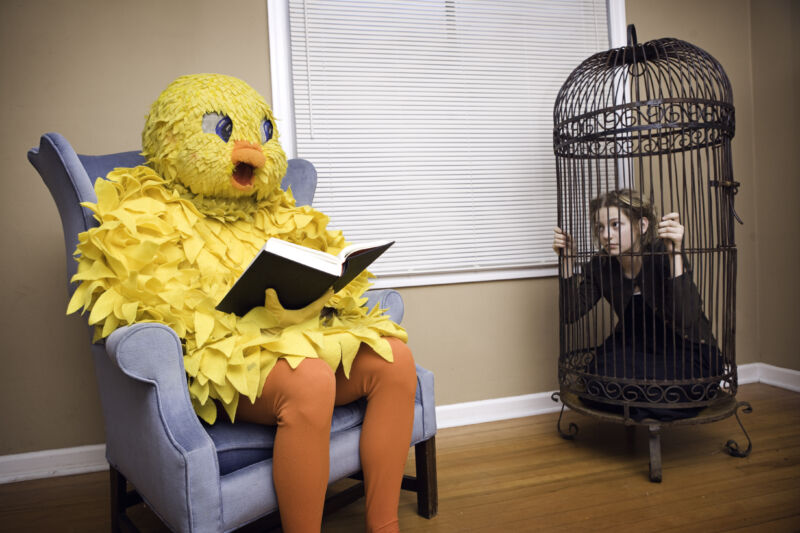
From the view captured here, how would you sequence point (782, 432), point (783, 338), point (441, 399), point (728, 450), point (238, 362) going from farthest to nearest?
point (783, 338)
point (441, 399)
point (782, 432)
point (728, 450)
point (238, 362)

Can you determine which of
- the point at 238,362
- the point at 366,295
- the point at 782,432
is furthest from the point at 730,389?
the point at 238,362

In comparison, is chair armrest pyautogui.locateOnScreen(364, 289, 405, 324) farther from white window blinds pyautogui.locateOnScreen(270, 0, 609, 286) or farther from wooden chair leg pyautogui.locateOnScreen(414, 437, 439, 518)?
white window blinds pyautogui.locateOnScreen(270, 0, 609, 286)

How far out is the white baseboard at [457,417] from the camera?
184 centimetres

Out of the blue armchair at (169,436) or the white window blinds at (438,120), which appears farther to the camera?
the white window blinds at (438,120)

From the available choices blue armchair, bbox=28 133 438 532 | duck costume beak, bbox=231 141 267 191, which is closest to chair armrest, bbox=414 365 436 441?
blue armchair, bbox=28 133 438 532

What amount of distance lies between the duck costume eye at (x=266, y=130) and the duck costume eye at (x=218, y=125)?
10 cm

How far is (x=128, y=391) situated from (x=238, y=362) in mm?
268

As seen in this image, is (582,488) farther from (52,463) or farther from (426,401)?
(52,463)

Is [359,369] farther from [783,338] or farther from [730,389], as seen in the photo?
[783,338]

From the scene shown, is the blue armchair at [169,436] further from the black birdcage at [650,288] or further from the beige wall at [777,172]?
the beige wall at [777,172]

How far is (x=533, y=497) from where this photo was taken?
155 cm

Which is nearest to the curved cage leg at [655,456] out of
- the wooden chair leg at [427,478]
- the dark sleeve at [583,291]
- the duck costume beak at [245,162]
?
the dark sleeve at [583,291]

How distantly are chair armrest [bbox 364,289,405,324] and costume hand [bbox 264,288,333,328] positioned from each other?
343 millimetres

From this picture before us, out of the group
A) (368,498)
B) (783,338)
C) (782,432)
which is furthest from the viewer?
(783,338)
